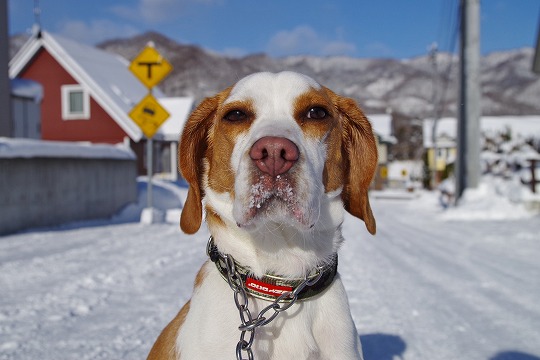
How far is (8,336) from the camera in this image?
3.38 m

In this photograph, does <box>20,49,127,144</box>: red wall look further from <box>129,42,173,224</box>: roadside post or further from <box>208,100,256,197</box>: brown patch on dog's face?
<box>208,100,256,197</box>: brown patch on dog's face

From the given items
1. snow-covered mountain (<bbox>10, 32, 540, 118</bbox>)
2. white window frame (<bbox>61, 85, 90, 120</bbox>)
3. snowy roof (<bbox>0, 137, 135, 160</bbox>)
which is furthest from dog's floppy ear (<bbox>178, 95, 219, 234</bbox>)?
snow-covered mountain (<bbox>10, 32, 540, 118</bbox>)

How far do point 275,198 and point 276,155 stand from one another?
7.0 inches

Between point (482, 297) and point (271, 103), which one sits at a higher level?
point (271, 103)

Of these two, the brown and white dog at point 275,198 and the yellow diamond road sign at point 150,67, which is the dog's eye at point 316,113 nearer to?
the brown and white dog at point 275,198

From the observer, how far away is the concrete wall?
8492 mm

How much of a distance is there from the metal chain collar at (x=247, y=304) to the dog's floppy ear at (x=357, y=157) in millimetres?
473

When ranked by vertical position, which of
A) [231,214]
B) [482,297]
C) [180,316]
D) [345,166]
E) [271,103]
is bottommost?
[482,297]

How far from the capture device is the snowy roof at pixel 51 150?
8367mm

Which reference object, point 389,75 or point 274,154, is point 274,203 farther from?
point 389,75

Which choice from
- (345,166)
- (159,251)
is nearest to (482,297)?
(345,166)

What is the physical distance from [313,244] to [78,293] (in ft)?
10.5

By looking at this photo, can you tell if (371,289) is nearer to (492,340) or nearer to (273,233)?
(492,340)

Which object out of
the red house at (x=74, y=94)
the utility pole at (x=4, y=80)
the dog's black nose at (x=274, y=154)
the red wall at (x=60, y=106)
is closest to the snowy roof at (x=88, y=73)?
the red house at (x=74, y=94)
